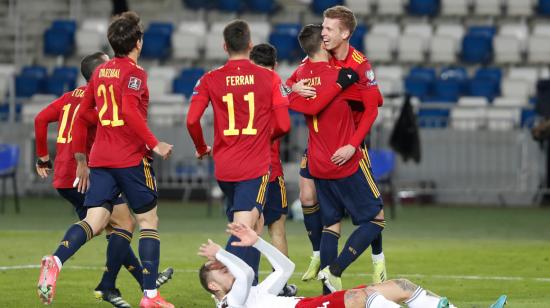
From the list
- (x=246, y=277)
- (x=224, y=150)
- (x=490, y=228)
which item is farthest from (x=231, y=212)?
(x=490, y=228)

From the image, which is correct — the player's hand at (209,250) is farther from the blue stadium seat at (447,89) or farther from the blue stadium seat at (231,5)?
the blue stadium seat at (231,5)

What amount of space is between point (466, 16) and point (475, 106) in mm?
4796

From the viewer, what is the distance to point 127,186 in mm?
10414

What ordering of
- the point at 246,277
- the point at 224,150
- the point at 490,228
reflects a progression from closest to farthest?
1. the point at 246,277
2. the point at 224,150
3. the point at 490,228

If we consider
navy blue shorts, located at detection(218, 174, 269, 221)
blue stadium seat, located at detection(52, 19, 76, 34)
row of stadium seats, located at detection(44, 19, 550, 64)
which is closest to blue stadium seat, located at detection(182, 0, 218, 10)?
row of stadium seats, located at detection(44, 19, 550, 64)

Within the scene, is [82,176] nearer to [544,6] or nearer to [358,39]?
[358,39]

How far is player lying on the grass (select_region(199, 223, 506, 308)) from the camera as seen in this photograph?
28.9 ft

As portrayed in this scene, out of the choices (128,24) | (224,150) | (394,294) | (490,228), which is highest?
(128,24)

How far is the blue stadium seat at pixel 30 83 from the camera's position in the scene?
28.9 metres

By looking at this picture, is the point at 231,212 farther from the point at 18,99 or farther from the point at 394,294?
the point at 18,99

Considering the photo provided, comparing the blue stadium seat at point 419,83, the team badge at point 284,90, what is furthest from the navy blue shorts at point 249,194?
the blue stadium seat at point 419,83

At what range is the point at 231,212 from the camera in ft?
33.9

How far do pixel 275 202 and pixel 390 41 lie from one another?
1758 cm

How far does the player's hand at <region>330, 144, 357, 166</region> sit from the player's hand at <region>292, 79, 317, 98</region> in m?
0.51
